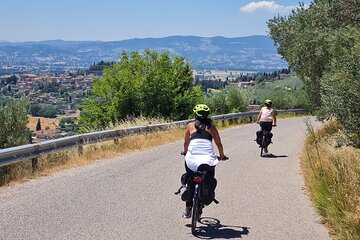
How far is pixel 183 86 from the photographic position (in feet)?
108

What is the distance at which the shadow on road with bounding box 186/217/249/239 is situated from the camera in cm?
684

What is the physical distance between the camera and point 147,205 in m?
8.58

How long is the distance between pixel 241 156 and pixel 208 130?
8.56 metres

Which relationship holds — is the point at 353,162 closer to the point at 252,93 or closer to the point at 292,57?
the point at 292,57

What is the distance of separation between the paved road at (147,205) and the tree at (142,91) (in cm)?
1658

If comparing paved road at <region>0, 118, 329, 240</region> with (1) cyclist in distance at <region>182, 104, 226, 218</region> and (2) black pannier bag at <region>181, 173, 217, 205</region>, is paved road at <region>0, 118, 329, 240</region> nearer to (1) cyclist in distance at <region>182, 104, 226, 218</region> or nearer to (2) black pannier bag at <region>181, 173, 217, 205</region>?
(2) black pannier bag at <region>181, 173, 217, 205</region>

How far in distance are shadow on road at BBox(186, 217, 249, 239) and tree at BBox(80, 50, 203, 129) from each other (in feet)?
71.6

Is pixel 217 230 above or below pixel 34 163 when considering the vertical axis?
above

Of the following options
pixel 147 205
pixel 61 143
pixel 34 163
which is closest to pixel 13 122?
pixel 61 143

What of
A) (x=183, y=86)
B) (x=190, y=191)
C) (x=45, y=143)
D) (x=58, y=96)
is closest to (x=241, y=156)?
(x=45, y=143)

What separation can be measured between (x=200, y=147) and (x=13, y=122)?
7067 mm

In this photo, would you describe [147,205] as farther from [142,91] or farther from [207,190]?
[142,91]

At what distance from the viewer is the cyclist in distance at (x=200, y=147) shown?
23.5 feet

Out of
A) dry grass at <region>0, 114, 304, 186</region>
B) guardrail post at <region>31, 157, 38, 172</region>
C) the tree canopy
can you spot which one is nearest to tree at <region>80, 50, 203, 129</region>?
the tree canopy
